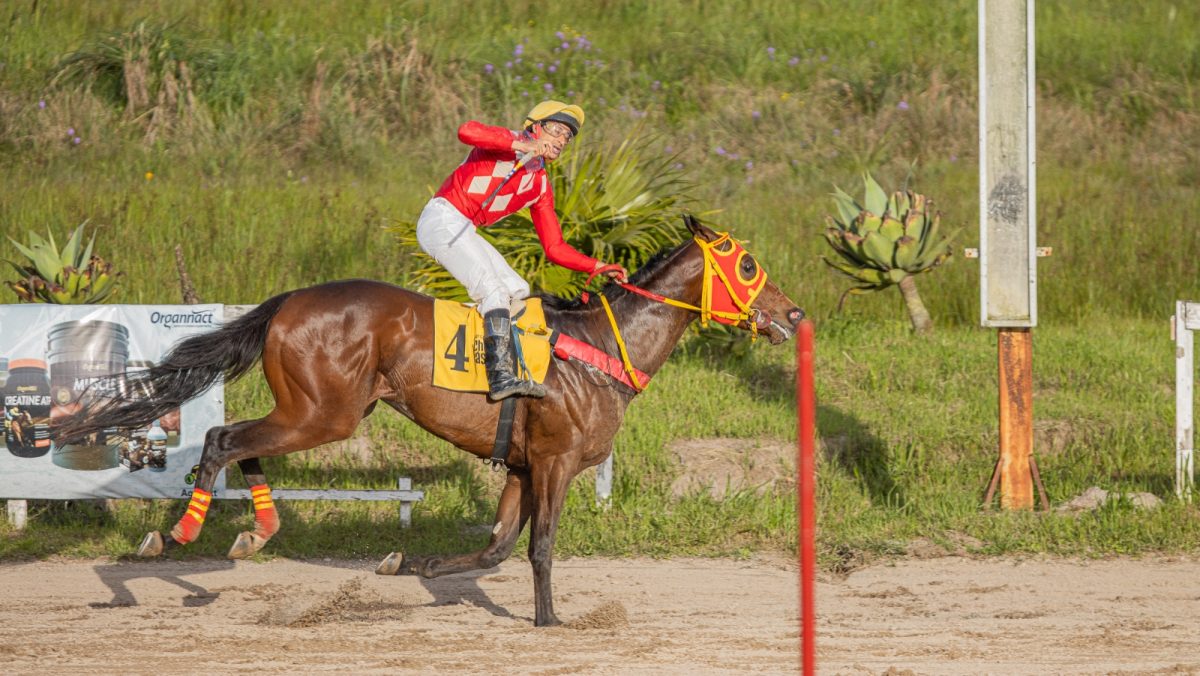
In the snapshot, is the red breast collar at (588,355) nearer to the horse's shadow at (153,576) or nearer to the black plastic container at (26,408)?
the horse's shadow at (153,576)

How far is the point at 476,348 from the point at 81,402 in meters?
3.37

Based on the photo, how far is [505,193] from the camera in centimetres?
736

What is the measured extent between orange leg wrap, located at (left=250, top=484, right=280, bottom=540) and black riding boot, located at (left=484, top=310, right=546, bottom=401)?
1303mm

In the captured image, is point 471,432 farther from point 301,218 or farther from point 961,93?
point 961,93

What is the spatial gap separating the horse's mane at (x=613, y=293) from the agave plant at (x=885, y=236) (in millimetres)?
4289

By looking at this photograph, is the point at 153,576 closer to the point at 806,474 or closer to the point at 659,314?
the point at 659,314

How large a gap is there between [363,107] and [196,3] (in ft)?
14.4

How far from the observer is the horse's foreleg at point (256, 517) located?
283 inches

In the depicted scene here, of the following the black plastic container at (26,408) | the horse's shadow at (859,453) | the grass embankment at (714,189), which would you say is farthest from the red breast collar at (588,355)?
the black plastic container at (26,408)

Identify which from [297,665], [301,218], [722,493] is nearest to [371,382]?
[297,665]

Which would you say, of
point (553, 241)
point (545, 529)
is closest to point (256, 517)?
point (545, 529)

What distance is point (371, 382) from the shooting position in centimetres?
728

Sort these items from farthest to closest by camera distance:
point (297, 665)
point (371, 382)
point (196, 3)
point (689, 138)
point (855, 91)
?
point (196, 3)
point (855, 91)
point (689, 138)
point (371, 382)
point (297, 665)

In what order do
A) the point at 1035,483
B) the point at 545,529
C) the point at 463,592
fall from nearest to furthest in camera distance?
the point at 545,529 → the point at 463,592 → the point at 1035,483
